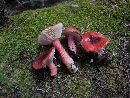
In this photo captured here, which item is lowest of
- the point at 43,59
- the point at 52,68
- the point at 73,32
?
the point at 52,68

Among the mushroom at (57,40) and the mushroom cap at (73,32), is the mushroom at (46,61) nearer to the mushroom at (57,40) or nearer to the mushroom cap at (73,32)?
the mushroom at (57,40)

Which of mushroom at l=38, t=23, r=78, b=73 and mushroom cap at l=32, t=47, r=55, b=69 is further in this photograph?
mushroom at l=38, t=23, r=78, b=73

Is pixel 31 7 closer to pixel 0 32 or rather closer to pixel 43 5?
pixel 43 5

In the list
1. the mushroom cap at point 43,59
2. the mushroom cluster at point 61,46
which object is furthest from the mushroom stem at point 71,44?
the mushroom cap at point 43,59

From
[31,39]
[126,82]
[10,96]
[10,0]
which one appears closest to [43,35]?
[31,39]

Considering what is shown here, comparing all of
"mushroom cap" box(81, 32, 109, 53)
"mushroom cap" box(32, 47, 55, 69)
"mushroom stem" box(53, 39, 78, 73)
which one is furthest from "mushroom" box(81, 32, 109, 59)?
"mushroom cap" box(32, 47, 55, 69)

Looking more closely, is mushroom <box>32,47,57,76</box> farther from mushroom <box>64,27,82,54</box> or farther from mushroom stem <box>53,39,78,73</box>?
mushroom <box>64,27,82,54</box>

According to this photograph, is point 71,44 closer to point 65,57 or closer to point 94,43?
point 65,57

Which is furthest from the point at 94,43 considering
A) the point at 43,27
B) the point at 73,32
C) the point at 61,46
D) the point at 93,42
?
the point at 43,27
